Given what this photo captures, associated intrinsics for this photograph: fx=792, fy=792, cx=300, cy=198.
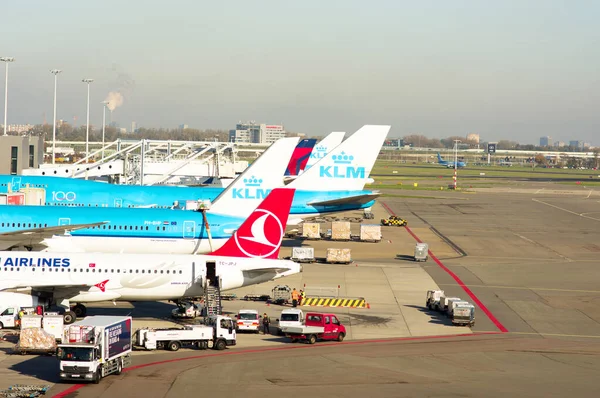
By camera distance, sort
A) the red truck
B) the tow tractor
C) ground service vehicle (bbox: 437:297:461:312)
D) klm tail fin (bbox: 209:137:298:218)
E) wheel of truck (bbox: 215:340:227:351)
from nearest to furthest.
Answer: wheel of truck (bbox: 215:340:227:351) → the red truck → ground service vehicle (bbox: 437:297:461:312) → klm tail fin (bbox: 209:137:298:218) → the tow tractor

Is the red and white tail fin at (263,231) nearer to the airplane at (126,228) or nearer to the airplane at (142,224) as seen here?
the airplane at (126,228)

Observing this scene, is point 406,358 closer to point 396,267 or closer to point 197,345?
point 197,345

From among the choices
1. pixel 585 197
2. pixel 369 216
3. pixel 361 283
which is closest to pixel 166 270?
pixel 361 283

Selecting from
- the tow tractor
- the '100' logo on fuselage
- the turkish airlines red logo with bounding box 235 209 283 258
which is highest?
the turkish airlines red logo with bounding box 235 209 283 258

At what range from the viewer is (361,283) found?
61.1 m

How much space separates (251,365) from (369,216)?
270 feet

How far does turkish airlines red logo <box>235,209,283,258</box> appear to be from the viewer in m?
47.0

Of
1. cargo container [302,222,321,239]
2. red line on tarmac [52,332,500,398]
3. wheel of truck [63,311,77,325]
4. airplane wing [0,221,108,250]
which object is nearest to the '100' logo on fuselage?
wheel of truck [63,311,77,325]

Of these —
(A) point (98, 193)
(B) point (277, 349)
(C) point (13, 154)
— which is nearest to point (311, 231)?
(A) point (98, 193)

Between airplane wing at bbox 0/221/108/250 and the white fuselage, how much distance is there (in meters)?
8.57

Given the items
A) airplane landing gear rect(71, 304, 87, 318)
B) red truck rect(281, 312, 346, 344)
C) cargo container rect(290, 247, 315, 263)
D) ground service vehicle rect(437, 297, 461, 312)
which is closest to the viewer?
red truck rect(281, 312, 346, 344)

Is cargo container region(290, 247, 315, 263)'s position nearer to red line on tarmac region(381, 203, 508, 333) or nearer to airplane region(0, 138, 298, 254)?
red line on tarmac region(381, 203, 508, 333)

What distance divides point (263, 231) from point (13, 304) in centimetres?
1464

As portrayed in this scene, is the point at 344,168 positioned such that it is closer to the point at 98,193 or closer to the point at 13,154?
the point at 98,193
